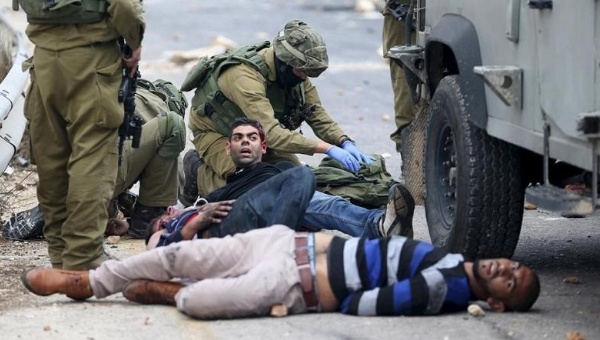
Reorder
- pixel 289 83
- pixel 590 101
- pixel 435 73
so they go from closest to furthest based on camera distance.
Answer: pixel 590 101 < pixel 435 73 < pixel 289 83

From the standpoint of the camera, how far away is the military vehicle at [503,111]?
4969mm

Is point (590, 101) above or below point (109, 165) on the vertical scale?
above

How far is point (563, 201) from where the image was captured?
501 centimetres

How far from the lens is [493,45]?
18.9 feet

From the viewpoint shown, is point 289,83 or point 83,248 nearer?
point 83,248

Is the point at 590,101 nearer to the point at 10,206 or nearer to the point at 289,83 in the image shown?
the point at 289,83

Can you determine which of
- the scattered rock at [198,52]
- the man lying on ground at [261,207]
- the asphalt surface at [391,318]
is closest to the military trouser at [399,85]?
the asphalt surface at [391,318]

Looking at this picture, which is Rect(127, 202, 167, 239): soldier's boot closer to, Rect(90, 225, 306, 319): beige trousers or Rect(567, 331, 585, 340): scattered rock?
Rect(90, 225, 306, 319): beige trousers

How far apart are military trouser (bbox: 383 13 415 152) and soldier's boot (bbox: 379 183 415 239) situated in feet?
7.51

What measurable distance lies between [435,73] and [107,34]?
1625 mm

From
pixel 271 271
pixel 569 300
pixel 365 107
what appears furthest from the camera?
pixel 365 107

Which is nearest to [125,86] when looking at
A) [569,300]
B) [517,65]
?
[517,65]

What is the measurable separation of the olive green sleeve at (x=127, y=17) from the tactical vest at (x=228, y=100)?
5.69 ft

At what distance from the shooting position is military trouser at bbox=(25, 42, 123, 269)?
235 inches
